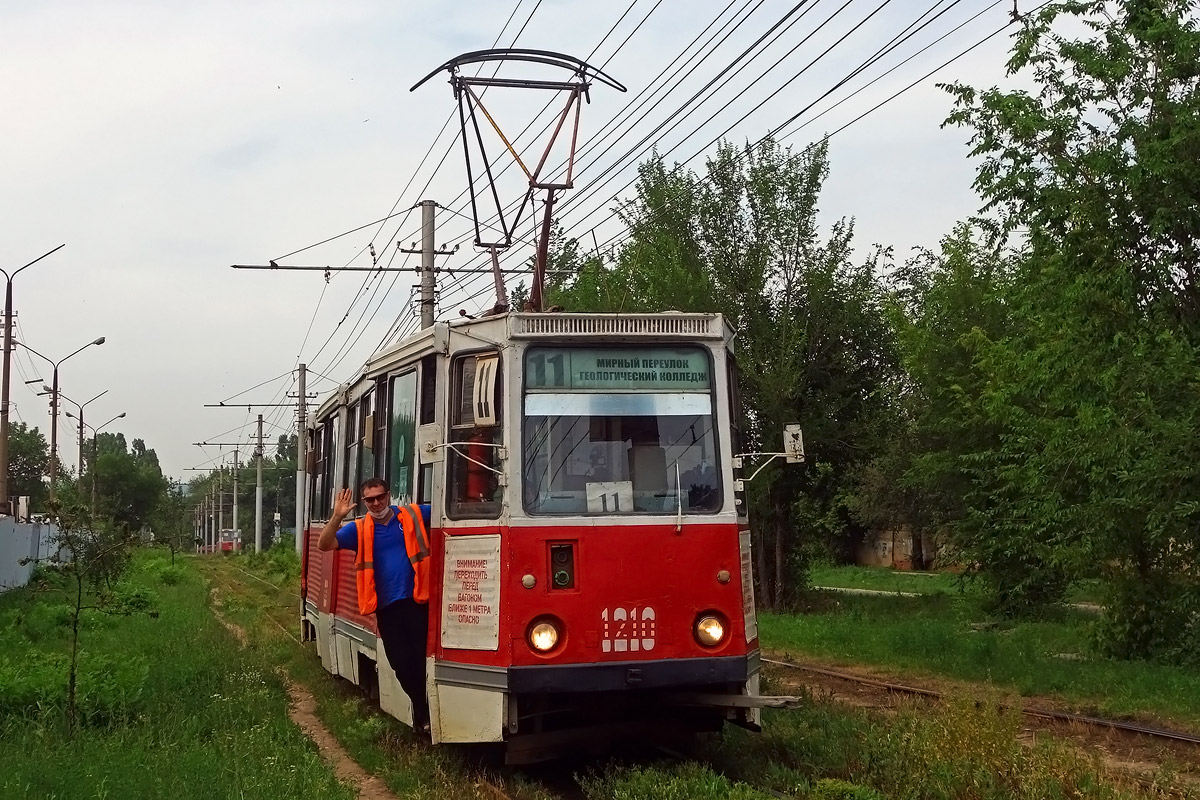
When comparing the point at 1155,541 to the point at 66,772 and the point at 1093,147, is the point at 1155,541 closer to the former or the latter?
the point at 1093,147

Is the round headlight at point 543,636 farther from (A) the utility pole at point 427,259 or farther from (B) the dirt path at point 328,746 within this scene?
(A) the utility pole at point 427,259

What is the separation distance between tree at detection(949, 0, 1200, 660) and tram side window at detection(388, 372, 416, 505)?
7.81 m

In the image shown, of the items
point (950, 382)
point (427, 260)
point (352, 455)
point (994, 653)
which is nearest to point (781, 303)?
point (950, 382)

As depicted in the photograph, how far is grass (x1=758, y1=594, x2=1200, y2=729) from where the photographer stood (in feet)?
41.2

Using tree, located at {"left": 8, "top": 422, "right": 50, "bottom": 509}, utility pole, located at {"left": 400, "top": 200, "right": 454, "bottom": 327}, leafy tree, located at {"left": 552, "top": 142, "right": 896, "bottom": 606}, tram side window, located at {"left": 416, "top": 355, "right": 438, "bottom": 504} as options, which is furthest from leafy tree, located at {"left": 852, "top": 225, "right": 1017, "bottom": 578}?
tree, located at {"left": 8, "top": 422, "right": 50, "bottom": 509}

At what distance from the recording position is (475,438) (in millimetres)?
8531

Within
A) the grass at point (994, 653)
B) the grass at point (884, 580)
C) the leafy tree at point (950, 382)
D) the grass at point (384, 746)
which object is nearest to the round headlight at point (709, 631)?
the grass at point (384, 746)

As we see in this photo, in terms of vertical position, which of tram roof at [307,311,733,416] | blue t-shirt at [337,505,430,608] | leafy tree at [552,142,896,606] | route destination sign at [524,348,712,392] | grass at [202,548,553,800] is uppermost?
leafy tree at [552,142,896,606]

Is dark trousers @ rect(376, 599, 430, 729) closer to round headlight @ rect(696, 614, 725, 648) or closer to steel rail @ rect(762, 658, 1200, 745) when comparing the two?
round headlight @ rect(696, 614, 725, 648)

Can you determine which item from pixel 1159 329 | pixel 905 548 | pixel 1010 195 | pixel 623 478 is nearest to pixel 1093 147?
pixel 1010 195

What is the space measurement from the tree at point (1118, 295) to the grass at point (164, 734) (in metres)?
8.91

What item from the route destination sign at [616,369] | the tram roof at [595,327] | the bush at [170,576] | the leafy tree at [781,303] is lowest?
the bush at [170,576]

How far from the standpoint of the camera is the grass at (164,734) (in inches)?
300

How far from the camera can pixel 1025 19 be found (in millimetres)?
14516
